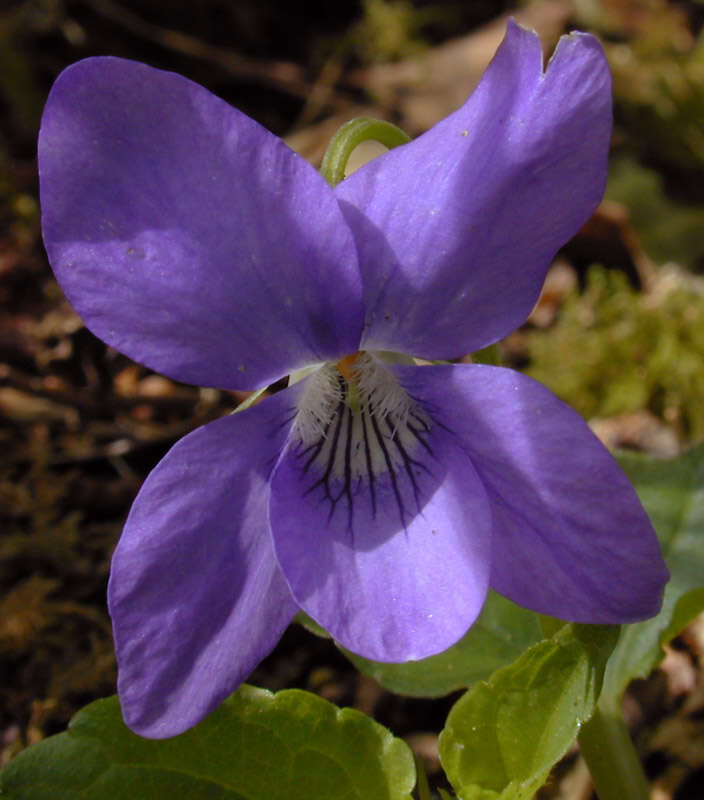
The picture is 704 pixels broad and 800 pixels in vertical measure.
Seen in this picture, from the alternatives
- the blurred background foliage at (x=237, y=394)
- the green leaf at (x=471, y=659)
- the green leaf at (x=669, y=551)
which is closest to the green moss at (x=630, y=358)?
the blurred background foliage at (x=237, y=394)

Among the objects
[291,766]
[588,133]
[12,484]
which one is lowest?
[12,484]

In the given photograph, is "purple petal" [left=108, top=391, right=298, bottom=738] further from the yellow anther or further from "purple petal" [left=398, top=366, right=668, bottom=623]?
"purple petal" [left=398, top=366, right=668, bottom=623]

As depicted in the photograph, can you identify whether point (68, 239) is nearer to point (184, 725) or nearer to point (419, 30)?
point (184, 725)

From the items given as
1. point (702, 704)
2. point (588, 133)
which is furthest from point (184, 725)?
point (702, 704)

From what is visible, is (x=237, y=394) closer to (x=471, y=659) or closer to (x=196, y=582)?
(x=471, y=659)

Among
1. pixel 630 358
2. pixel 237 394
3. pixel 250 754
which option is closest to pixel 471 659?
pixel 250 754

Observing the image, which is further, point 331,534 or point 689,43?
point 689,43
